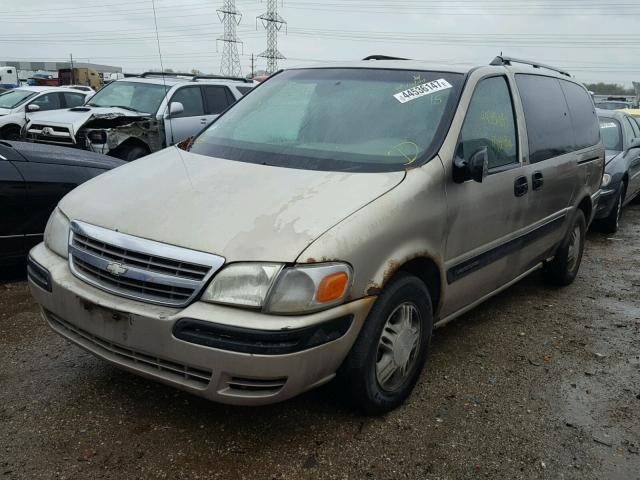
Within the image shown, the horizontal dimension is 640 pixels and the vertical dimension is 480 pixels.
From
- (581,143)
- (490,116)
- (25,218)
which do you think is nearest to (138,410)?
(25,218)

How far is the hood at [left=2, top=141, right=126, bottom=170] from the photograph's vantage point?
471cm

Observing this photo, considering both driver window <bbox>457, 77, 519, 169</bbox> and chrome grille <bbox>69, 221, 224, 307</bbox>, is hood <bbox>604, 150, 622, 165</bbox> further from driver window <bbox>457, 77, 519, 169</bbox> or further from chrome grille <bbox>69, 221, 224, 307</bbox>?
chrome grille <bbox>69, 221, 224, 307</bbox>

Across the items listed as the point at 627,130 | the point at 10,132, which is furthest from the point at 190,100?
the point at 627,130

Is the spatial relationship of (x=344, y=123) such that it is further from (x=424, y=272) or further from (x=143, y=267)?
(x=143, y=267)

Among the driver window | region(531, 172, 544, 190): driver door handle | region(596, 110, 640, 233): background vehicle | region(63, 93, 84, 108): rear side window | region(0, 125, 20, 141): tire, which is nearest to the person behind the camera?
the driver window

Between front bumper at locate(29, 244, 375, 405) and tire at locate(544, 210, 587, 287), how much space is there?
2.93 meters

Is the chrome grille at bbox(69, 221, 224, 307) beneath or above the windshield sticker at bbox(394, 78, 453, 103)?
beneath

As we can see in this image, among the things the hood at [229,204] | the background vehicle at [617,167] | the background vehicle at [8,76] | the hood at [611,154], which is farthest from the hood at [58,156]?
the background vehicle at [8,76]

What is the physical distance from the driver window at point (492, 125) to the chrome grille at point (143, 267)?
1.59 m

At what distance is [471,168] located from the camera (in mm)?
3109

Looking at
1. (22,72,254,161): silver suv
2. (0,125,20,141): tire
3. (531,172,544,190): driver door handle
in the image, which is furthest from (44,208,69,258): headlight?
(0,125,20,141): tire

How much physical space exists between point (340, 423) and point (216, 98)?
8.22 m

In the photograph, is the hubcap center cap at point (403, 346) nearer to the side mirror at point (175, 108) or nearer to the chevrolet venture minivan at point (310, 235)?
the chevrolet venture minivan at point (310, 235)

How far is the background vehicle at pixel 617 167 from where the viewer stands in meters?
7.44
